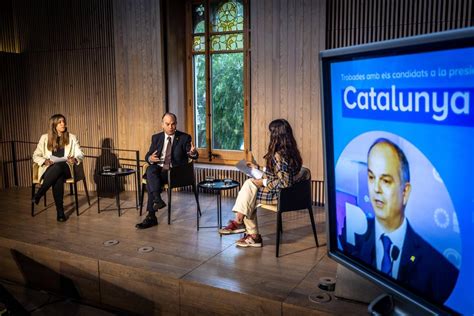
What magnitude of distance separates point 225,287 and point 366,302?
1.02m

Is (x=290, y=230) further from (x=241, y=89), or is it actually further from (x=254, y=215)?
(x=241, y=89)

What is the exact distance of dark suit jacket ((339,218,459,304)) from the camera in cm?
155

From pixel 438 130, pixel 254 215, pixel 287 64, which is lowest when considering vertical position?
pixel 254 215

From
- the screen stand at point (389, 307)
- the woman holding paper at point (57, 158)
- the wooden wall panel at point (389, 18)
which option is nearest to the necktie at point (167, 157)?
the woman holding paper at point (57, 158)

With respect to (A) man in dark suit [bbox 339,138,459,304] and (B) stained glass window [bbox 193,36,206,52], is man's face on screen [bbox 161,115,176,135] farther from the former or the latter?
(A) man in dark suit [bbox 339,138,459,304]

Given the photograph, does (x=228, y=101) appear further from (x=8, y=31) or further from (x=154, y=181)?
(x=8, y=31)

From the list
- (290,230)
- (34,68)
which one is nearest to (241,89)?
(290,230)

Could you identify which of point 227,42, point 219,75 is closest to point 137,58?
point 219,75

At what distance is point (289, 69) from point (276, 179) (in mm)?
2200

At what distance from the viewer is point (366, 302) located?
3.16 metres

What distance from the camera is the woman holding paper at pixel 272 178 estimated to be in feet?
13.4

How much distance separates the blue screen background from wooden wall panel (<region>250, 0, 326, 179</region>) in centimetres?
412

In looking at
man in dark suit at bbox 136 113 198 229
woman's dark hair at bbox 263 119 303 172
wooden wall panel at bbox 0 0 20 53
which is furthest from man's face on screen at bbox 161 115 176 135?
wooden wall panel at bbox 0 0 20 53

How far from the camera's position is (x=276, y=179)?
418 cm
